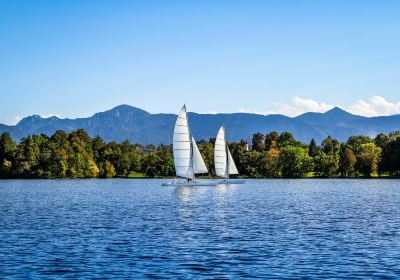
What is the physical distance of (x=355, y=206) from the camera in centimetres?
7831

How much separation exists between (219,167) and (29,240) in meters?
112

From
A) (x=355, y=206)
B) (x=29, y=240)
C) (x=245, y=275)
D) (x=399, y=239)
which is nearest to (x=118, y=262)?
(x=245, y=275)

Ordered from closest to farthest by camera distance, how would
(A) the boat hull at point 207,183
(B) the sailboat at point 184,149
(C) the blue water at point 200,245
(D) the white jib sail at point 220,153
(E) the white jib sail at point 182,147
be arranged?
(C) the blue water at point 200,245 < (E) the white jib sail at point 182,147 < (B) the sailboat at point 184,149 < (A) the boat hull at point 207,183 < (D) the white jib sail at point 220,153

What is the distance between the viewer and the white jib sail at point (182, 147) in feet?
429

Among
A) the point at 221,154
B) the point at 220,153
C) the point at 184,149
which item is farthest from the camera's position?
the point at 221,154

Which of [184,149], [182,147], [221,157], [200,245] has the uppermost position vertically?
[182,147]

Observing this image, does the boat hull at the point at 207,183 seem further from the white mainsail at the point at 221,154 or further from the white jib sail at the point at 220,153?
the white jib sail at the point at 220,153

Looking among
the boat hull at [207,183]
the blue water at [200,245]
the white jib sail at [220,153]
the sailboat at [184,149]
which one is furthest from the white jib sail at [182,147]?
the blue water at [200,245]

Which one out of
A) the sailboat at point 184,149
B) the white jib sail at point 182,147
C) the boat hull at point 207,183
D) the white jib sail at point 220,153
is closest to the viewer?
the white jib sail at point 182,147

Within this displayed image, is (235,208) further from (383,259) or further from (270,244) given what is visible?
(383,259)

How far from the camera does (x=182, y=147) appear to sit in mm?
133625

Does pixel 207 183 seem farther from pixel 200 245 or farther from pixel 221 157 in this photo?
pixel 200 245

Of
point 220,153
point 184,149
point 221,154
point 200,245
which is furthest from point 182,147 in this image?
point 200,245

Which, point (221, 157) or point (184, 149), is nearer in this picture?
point (184, 149)
